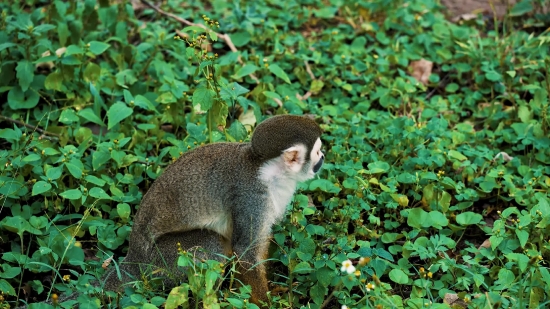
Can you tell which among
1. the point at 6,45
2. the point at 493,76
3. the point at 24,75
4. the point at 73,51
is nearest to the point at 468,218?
the point at 493,76

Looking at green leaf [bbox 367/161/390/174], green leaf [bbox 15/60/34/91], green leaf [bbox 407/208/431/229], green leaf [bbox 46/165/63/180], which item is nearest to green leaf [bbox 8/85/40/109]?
green leaf [bbox 15/60/34/91]

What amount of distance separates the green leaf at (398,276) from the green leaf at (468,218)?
831mm

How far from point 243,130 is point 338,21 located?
9.38 ft

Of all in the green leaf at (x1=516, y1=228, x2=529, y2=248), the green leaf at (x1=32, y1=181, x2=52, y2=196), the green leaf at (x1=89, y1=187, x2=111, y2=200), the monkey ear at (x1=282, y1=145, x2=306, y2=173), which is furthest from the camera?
the green leaf at (x1=89, y1=187, x2=111, y2=200)

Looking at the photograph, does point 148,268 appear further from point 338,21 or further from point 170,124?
point 338,21

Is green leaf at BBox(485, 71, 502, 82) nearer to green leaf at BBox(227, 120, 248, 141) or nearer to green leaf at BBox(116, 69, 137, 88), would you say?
green leaf at BBox(227, 120, 248, 141)

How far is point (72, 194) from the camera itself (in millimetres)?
4914

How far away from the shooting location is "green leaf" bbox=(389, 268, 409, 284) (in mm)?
4398

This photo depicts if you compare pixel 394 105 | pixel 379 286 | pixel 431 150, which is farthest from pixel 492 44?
pixel 379 286

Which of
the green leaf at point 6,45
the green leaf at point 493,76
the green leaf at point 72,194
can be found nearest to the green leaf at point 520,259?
the green leaf at point 493,76

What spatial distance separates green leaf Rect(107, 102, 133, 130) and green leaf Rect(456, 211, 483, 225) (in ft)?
8.23

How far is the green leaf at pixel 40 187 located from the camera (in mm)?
4867

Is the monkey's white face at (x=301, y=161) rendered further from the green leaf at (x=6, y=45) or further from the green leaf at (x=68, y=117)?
the green leaf at (x=6, y=45)

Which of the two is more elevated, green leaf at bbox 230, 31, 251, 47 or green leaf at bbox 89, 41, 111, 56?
green leaf at bbox 89, 41, 111, 56
